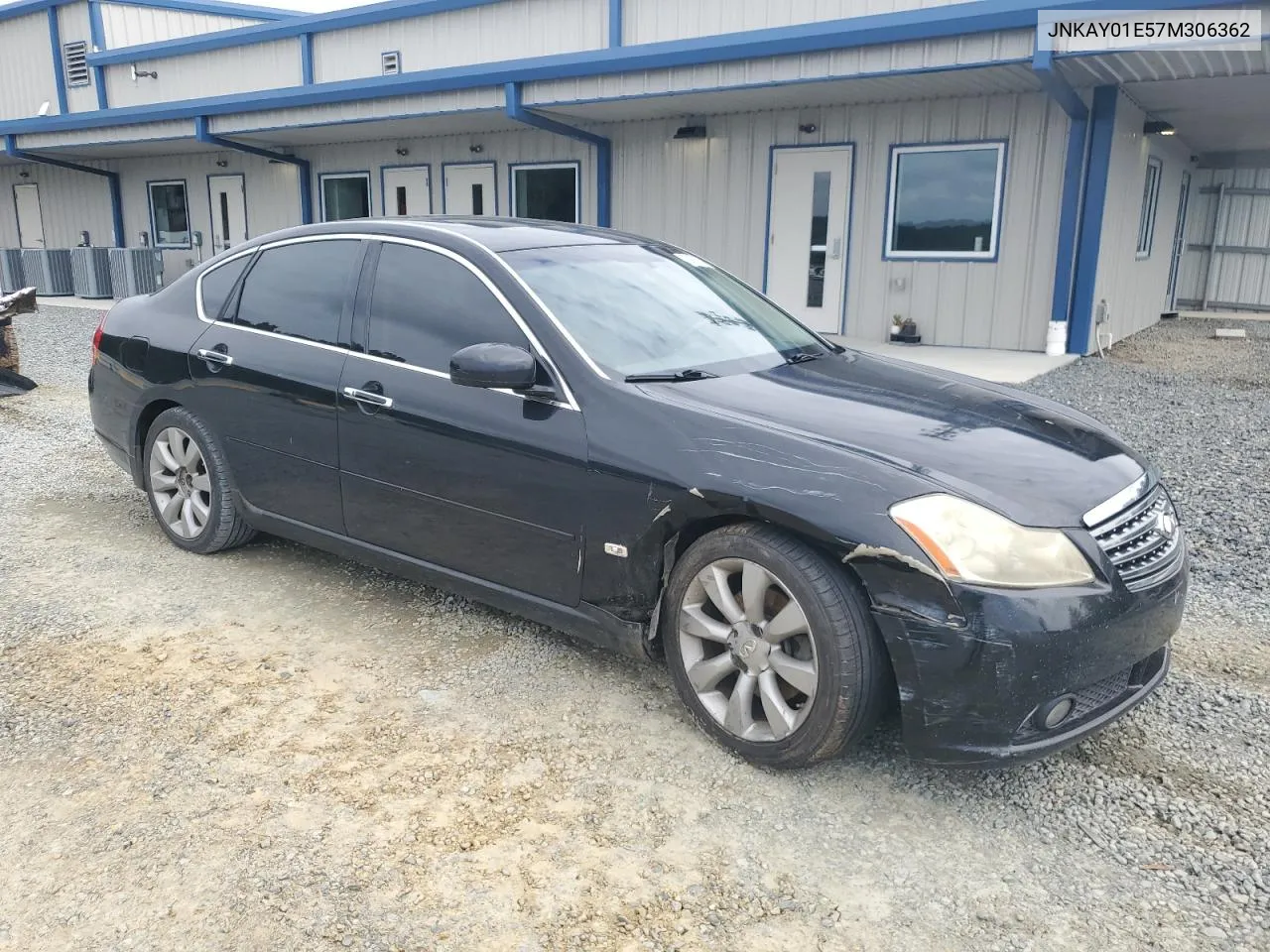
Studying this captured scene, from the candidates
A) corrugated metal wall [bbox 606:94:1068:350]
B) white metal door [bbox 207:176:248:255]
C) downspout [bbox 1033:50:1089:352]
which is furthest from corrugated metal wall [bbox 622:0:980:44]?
white metal door [bbox 207:176:248:255]

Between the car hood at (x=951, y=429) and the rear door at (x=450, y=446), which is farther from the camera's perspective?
the rear door at (x=450, y=446)

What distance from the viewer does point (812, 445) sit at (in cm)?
278

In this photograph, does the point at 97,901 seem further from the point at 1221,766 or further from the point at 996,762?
the point at 1221,766

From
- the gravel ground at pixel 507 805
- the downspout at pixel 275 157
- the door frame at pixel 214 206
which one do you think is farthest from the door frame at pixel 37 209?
the gravel ground at pixel 507 805

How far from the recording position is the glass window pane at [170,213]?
19812 mm

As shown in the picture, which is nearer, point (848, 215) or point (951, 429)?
point (951, 429)

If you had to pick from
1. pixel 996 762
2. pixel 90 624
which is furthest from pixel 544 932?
pixel 90 624

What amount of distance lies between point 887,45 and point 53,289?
1700cm

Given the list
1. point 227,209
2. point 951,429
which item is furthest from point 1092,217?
point 227,209

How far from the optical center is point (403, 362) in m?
3.64

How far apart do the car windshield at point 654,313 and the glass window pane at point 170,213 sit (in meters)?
18.6

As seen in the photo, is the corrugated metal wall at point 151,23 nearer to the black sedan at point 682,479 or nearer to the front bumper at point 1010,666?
the black sedan at point 682,479

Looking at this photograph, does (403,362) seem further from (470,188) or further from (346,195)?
(346,195)

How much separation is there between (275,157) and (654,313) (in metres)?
15.7
